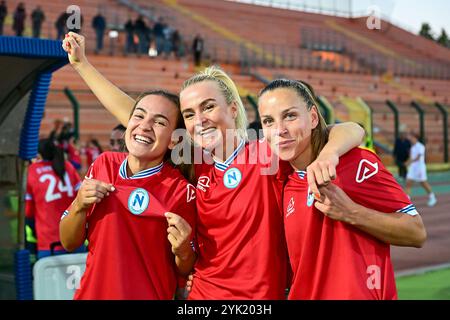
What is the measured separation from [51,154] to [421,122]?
17093 mm

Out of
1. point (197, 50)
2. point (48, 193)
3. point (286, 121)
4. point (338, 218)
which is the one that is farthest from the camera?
point (197, 50)

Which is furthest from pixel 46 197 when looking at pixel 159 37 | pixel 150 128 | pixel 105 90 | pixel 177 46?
pixel 177 46

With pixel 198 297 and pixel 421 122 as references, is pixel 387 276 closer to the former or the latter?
pixel 198 297

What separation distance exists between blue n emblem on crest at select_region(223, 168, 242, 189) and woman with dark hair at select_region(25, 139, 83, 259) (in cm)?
374

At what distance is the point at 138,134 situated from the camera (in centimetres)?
233

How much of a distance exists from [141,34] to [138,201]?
20731 mm

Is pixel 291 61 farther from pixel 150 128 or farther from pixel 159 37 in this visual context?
pixel 150 128

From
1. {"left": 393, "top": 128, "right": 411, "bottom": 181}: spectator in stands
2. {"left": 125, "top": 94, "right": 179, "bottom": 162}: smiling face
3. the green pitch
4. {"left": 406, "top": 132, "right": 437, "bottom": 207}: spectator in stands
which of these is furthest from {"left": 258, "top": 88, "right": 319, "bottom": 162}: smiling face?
{"left": 393, "top": 128, "right": 411, "bottom": 181}: spectator in stands

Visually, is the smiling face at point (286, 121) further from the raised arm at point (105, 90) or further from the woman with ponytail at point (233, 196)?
the raised arm at point (105, 90)

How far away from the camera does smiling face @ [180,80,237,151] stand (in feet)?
7.67

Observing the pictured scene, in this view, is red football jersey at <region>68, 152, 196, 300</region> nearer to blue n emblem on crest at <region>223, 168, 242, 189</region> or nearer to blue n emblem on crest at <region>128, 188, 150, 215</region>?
blue n emblem on crest at <region>128, 188, 150, 215</region>

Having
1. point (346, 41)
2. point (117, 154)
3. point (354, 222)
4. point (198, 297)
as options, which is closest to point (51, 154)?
point (117, 154)

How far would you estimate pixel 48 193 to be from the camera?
5.81 m

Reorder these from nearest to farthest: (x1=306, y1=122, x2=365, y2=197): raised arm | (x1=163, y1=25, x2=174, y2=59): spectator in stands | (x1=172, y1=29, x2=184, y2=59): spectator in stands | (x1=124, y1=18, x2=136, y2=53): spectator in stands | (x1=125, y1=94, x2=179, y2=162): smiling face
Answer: (x1=306, y1=122, x2=365, y2=197): raised arm
(x1=125, y1=94, x2=179, y2=162): smiling face
(x1=124, y1=18, x2=136, y2=53): spectator in stands
(x1=163, y1=25, x2=174, y2=59): spectator in stands
(x1=172, y1=29, x2=184, y2=59): spectator in stands
